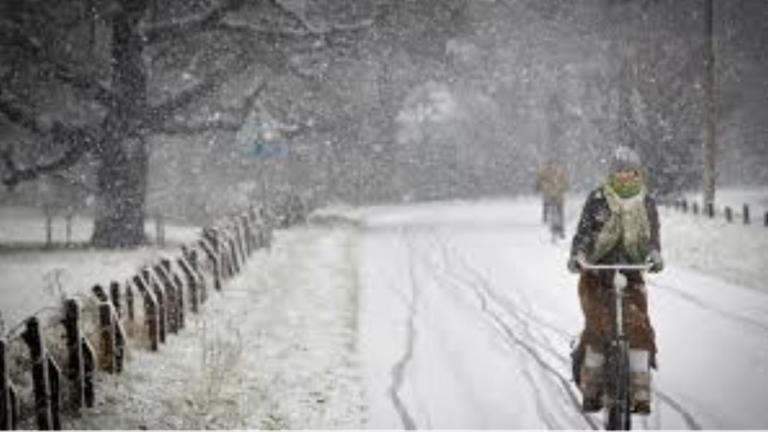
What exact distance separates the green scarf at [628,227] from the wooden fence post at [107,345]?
5.05 meters

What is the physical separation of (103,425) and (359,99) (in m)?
38.5

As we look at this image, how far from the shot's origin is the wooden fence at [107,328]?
9422 mm

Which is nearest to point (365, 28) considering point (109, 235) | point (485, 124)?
point (109, 235)

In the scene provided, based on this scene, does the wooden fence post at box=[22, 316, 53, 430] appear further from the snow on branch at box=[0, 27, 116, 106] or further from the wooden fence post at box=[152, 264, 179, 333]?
the snow on branch at box=[0, 27, 116, 106]

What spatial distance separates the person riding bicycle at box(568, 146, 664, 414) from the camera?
9453mm

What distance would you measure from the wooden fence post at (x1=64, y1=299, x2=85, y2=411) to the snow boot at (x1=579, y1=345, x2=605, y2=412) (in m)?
4.53

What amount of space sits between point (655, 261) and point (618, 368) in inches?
37.6

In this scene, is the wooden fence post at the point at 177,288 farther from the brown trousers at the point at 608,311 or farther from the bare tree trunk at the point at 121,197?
the bare tree trunk at the point at 121,197

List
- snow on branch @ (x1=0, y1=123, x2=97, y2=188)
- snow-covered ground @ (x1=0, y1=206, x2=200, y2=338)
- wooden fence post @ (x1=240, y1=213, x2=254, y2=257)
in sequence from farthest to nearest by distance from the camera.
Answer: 1. snow on branch @ (x1=0, y1=123, x2=97, y2=188)
2. wooden fence post @ (x1=240, y1=213, x2=254, y2=257)
3. snow-covered ground @ (x1=0, y1=206, x2=200, y2=338)

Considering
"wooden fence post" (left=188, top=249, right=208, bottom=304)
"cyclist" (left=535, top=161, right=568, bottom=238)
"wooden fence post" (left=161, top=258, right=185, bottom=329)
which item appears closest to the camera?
"wooden fence post" (left=161, top=258, right=185, bottom=329)

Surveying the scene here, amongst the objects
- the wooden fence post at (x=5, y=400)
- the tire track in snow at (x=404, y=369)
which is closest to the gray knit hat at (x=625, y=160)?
the tire track in snow at (x=404, y=369)

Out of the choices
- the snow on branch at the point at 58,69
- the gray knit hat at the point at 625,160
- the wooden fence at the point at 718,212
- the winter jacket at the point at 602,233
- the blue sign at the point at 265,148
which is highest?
the snow on branch at the point at 58,69

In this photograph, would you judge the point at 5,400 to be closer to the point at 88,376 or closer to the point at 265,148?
the point at 88,376

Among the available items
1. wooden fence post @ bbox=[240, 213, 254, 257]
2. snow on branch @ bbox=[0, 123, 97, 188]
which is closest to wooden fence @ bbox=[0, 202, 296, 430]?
wooden fence post @ bbox=[240, 213, 254, 257]
